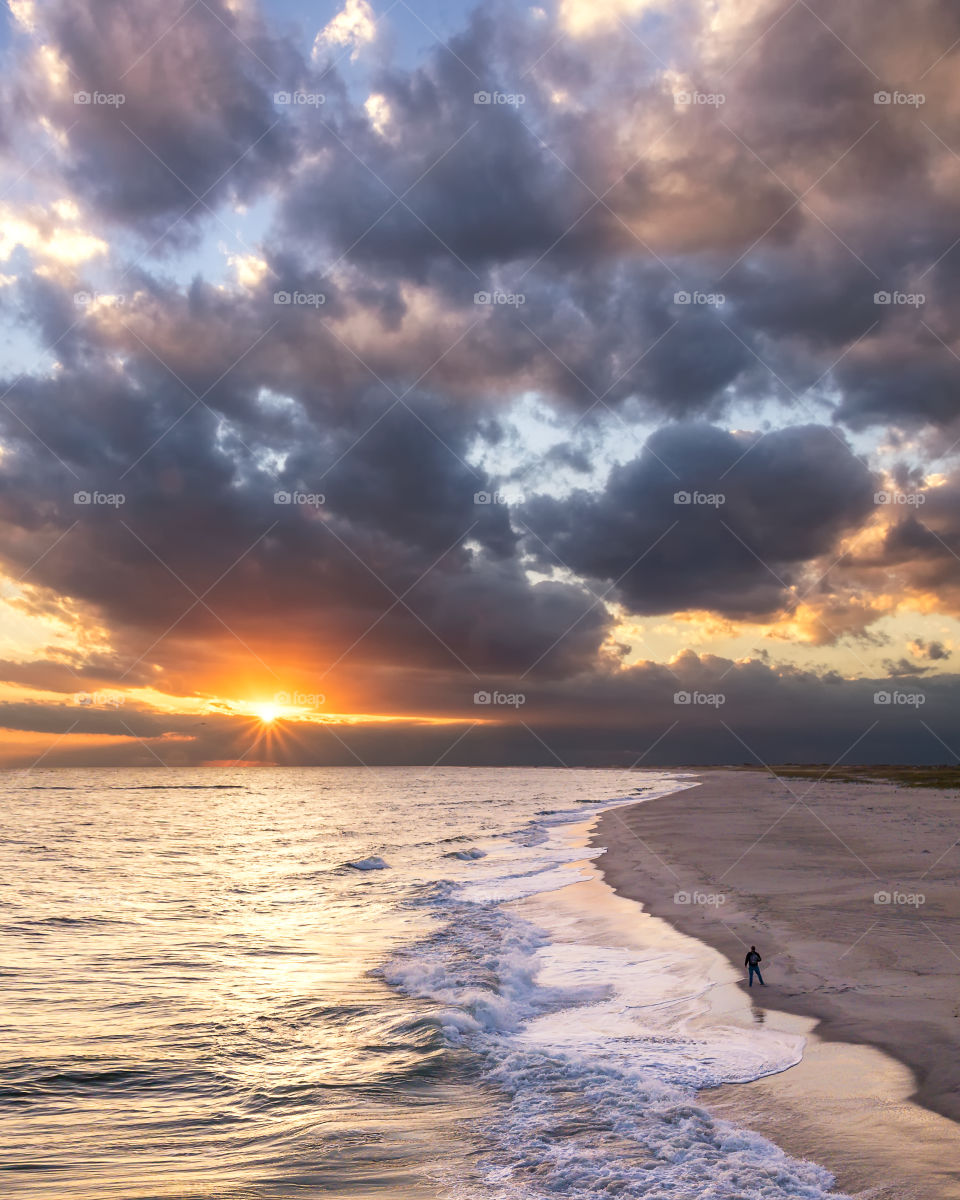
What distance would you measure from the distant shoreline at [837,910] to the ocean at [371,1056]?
6.70 ft

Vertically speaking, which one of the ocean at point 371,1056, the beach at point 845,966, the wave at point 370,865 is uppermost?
the beach at point 845,966

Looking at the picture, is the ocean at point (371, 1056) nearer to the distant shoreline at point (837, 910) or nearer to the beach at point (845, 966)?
the beach at point (845, 966)

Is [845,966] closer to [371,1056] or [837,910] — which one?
[837,910]

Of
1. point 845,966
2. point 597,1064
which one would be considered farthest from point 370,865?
point 597,1064

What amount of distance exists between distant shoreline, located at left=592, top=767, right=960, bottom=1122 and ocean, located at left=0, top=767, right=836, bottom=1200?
204cm

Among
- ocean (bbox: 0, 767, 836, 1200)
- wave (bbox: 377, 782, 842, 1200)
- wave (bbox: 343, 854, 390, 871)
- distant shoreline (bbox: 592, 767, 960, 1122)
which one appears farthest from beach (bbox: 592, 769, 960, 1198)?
wave (bbox: 343, 854, 390, 871)

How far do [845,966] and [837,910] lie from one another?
6.99 metres

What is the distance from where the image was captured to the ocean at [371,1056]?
11.5 meters

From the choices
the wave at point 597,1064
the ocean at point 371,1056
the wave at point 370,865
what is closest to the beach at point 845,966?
the wave at point 597,1064

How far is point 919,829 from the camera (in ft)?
165

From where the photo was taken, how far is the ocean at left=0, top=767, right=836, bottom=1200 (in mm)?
11508

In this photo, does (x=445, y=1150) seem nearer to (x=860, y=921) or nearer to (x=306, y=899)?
(x=860, y=921)

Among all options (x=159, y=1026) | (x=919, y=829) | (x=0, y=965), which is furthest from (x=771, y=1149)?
(x=919, y=829)

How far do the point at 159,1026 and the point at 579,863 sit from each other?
104 ft
